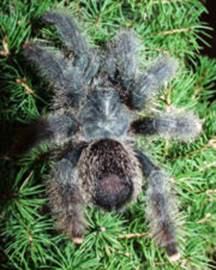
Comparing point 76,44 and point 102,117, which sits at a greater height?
point 76,44

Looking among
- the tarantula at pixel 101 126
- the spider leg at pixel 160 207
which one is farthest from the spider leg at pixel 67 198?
the spider leg at pixel 160 207

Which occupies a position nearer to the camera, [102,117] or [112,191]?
[112,191]

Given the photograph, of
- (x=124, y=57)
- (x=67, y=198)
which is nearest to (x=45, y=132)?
(x=67, y=198)

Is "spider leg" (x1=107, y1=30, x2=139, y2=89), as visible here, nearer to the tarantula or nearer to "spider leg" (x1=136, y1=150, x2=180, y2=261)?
the tarantula

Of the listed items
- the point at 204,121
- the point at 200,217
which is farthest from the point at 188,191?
the point at 204,121

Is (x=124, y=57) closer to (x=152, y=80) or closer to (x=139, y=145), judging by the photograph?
(x=152, y=80)

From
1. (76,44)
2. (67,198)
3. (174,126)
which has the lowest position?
(67,198)
